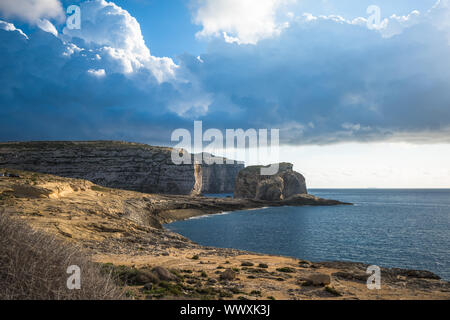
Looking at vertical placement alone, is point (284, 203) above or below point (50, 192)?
below

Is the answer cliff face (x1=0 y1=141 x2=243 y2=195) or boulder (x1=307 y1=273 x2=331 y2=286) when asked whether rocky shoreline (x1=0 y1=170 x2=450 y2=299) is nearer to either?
boulder (x1=307 y1=273 x2=331 y2=286)

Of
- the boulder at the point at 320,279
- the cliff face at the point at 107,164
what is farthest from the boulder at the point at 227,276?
the cliff face at the point at 107,164

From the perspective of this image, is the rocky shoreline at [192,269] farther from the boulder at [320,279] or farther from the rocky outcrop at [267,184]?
the rocky outcrop at [267,184]

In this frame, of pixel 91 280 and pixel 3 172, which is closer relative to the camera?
pixel 91 280

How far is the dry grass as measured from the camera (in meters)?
6.29

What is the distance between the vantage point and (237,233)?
167 ft

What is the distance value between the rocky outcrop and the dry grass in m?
122

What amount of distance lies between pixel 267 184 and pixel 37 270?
12481cm

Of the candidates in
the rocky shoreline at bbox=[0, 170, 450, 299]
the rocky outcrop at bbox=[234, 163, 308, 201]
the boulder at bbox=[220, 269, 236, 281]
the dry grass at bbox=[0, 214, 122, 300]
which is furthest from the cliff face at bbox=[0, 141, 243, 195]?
the dry grass at bbox=[0, 214, 122, 300]

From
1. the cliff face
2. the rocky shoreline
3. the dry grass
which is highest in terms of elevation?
the cliff face
